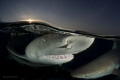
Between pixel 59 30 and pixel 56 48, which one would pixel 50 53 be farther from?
pixel 59 30

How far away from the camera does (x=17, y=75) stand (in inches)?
230

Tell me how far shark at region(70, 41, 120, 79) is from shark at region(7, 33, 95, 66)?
1.08m

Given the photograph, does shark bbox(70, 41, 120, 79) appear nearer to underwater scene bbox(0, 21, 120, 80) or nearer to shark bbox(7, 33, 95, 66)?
underwater scene bbox(0, 21, 120, 80)

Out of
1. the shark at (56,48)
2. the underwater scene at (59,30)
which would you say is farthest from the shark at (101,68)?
the shark at (56,48)

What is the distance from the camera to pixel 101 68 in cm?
650

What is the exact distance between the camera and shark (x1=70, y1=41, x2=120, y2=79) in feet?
19.7

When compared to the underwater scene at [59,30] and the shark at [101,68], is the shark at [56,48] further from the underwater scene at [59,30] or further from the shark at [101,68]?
the shark at [101,68]

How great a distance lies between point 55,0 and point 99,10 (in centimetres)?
147

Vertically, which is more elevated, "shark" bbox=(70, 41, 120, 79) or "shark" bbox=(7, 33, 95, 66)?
"shark" bbox=(7, 33, 95, 66)

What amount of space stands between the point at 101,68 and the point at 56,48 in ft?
9.20

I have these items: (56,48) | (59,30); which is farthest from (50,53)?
(59,30)

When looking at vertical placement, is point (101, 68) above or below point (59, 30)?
below

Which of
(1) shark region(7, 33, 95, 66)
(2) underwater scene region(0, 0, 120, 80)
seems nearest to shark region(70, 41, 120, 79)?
(2) underwater scene region(0, 0, 120, 80)

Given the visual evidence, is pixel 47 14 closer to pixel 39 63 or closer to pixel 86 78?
pixel 39 63
